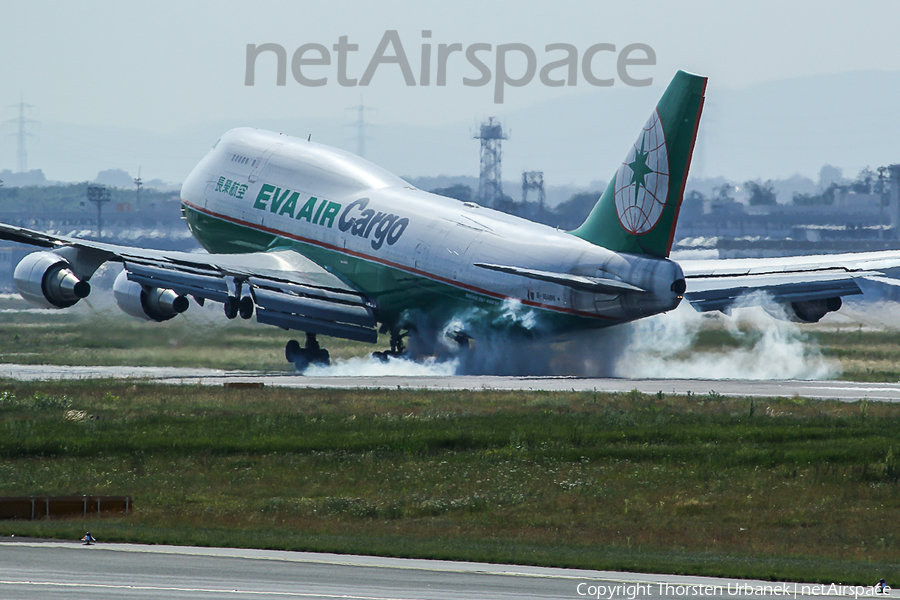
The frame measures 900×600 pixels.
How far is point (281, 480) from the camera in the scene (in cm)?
2786

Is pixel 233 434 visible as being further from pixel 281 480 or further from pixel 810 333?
pixel 810 333

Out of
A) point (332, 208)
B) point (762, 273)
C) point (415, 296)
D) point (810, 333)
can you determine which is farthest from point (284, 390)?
point (810, 333)

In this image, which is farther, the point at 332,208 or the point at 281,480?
the point at 332,208

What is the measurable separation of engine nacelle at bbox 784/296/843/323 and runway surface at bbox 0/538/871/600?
31375 millimetres

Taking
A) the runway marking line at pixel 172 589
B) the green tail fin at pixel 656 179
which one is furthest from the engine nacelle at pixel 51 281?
the runway marking line at pixel 172 589

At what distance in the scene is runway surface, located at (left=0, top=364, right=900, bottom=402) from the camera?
41594mm

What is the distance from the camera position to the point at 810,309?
47406mm

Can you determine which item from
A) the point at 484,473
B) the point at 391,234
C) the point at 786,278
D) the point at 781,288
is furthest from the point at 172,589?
the point at 391,234

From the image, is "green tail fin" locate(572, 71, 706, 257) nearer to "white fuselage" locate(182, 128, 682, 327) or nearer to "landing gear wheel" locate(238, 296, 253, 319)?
"white fuselage" locate(182, 128, 682, 327)

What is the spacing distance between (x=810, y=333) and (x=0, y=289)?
373ft

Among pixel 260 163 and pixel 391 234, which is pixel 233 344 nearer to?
pixel 260 163

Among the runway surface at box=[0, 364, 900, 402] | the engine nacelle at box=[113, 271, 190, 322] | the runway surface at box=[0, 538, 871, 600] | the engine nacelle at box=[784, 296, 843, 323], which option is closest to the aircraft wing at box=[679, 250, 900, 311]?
the engine nacelle at box=[784, 296, 843, 323]

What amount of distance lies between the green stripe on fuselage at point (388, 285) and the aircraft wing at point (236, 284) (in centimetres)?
80

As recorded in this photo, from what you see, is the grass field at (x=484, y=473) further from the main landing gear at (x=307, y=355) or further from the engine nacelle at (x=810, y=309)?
the main landing gear at (x=307, y=355)
